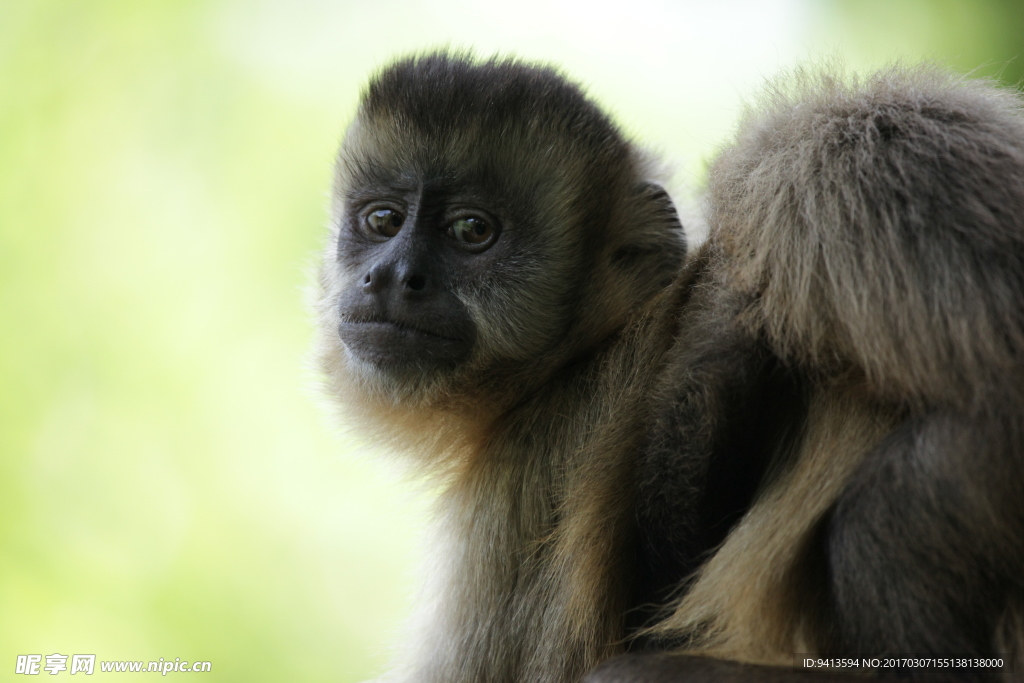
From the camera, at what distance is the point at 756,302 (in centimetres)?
192

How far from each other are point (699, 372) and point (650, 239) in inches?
39.2

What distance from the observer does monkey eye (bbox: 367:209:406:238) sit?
3.00m

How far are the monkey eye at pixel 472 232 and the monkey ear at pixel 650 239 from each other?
40 cm

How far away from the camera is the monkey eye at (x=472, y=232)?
9.23ft

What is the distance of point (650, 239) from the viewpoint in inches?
109

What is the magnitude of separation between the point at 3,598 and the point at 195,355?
1509 millimetres

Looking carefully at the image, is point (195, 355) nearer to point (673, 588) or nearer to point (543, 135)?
point (543, 135)

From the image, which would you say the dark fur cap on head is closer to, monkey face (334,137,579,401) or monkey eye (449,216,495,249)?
monkey face (334,137,579,401)

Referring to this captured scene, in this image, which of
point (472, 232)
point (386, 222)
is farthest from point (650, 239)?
point (386, 222)

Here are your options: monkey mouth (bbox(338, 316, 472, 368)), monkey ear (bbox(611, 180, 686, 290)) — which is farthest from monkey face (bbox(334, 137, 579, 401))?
monkey ear (bbox(611, 180, 686, 290))

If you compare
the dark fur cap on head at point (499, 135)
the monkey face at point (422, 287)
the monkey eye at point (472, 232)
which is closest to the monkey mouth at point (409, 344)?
the monkey face at point (422, 287)

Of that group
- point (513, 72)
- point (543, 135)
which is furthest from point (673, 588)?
point (513, 72)

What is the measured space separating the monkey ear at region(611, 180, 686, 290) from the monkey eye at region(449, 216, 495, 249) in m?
0.40

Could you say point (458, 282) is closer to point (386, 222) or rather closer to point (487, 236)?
point (487, 236)
